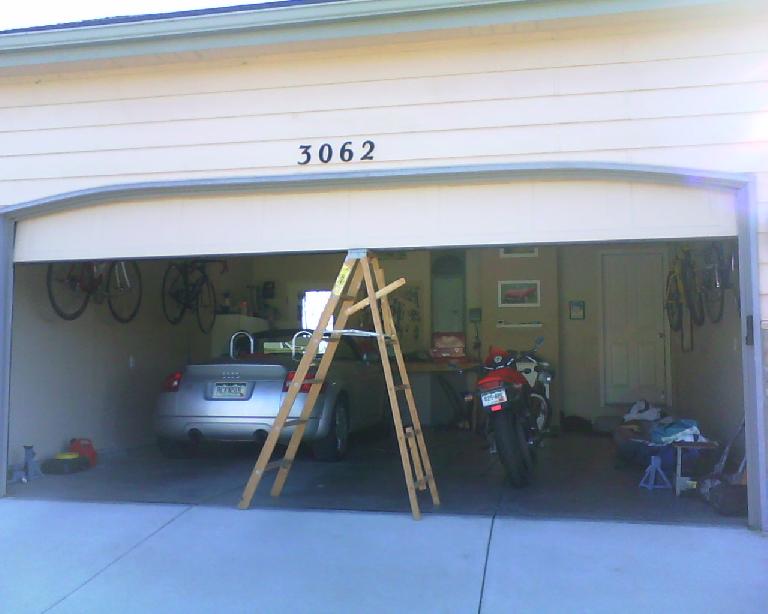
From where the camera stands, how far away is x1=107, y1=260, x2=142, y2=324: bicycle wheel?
848cm

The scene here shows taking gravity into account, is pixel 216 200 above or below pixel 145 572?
above

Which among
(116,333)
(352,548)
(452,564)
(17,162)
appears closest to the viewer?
(452,564)

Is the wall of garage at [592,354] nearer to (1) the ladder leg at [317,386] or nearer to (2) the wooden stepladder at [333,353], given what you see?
(2) the wooden stepladder at [333,353]

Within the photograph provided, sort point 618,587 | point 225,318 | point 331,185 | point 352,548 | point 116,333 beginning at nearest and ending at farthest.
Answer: point 618,587 < point 352,548 < point 331,185 < point 116,333 < point 225,318

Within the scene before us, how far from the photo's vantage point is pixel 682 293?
9.20 m

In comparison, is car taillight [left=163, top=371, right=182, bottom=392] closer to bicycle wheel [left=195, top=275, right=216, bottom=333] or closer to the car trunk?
the car trunk

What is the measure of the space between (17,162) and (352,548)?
421cm

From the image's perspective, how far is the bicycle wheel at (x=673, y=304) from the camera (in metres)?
9.50

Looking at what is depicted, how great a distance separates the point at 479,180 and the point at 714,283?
3.19 m

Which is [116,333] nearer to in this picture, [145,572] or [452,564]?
[145,572]

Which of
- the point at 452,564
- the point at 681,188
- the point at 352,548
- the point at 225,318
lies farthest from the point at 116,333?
the point at 681,188

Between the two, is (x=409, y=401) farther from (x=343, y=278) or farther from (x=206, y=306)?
(x=206, y=306)

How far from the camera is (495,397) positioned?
641 cm

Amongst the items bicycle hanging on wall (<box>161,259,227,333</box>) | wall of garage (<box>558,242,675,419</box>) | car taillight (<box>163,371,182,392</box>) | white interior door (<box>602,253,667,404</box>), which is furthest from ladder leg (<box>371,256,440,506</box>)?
white interior door (<box>602,253,667,404</box>)
